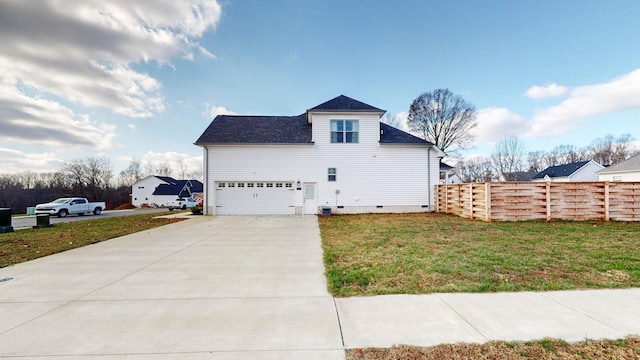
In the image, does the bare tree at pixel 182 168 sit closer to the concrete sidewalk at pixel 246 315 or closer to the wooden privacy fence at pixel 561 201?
the concrete sidewalk at pixel 246 315

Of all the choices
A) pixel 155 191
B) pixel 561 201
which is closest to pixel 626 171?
pixel 561 201

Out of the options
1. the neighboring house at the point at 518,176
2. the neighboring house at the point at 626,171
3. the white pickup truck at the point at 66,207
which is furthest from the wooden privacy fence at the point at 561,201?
the neighboring house at the point at 518,176

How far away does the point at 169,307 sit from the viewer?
361cm

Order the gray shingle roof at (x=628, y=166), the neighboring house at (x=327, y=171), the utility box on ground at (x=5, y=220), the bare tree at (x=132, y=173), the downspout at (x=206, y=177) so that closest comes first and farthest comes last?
the utility box on ground at (x=5, y=220) → the downspout at (x=206, y=177) → the neighboring house at (x=327, y=171) → the gray shingle roof at (x=628, y=166) → the bare tree at (x=132, y=173)

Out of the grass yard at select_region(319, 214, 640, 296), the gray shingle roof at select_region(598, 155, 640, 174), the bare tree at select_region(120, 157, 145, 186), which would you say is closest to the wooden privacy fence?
the grass yard at select_region(319, 214, 640, 296)

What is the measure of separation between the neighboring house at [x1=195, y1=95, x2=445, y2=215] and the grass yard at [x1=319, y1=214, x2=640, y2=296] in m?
7.49

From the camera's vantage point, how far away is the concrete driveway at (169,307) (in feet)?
8.68

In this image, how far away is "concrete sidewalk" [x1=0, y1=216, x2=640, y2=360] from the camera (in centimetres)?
268

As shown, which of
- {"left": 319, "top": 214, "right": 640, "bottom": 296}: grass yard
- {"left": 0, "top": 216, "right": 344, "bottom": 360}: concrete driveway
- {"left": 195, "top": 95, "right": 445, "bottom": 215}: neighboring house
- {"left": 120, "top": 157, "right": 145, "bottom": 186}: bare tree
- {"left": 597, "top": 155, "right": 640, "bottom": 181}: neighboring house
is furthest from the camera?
{"left": 120, "top": 157, "right": 145, "bottom": 186}: bare tree

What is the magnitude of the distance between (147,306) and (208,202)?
13.4m

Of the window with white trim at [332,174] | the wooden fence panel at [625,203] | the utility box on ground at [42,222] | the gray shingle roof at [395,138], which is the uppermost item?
the gray shingle roof at [395,138]

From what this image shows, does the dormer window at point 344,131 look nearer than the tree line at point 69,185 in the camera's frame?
Yes

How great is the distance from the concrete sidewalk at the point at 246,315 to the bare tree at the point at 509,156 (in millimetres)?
50436

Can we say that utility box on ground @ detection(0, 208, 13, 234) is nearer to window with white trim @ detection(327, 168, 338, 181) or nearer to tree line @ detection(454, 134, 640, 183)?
window with white trim @ detection(327, 168, 338, 181)
